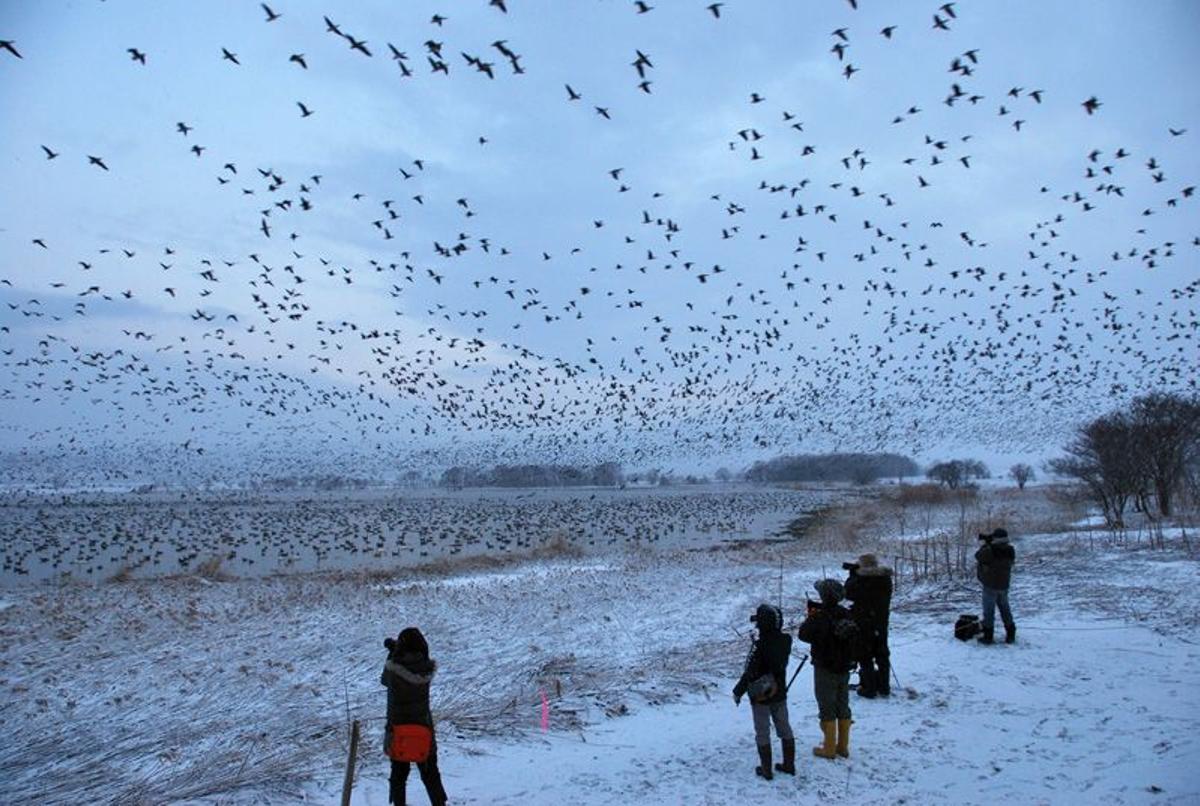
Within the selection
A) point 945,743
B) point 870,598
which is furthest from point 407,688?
point 945,743

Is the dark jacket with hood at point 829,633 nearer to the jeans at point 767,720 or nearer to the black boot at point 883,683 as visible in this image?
the jeans at point 767,720

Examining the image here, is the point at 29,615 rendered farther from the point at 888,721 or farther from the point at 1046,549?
the point at 1046,549

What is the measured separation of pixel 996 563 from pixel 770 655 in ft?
21.0

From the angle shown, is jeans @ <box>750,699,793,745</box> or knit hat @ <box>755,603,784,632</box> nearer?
knit hat @ <box>755,603,784,632</box>

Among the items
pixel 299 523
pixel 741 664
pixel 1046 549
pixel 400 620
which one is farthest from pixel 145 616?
pixel 299 523

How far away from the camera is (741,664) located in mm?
12094

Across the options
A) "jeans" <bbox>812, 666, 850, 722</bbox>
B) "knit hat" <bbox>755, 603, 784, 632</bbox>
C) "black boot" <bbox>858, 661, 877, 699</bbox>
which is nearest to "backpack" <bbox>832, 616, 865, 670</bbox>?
"jeans" <bbox>812, 666, 850, 722</bbox>

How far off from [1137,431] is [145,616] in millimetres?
39907

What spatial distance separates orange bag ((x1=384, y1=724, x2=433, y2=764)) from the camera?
635 centimetres

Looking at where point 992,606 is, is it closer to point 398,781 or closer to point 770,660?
point 770,660

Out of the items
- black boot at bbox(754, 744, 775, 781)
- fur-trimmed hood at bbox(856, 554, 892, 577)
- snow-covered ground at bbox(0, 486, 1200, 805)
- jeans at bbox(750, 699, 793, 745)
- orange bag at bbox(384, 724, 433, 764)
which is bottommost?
snow-covered ground at bbox(0, 486, 1200, 805)

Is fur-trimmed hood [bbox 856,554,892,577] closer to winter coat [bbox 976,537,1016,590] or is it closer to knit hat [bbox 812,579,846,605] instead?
knit hat [bbox 812,579,846,605]

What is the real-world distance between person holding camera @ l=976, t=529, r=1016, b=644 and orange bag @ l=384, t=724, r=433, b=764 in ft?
30.7

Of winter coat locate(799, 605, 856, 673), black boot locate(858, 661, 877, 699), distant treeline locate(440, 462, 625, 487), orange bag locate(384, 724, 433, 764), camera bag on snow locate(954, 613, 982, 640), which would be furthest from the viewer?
distant treeline locate(440, 462, 625, 487)
